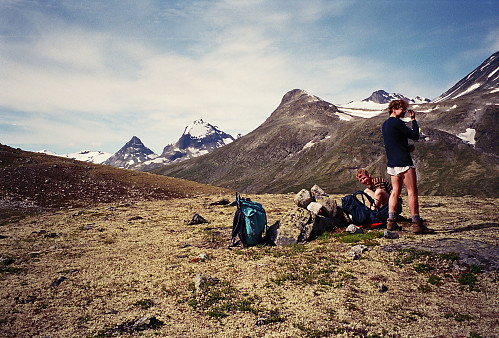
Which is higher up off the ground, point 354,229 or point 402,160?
point 402,160

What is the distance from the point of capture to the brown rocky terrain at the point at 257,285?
6.38m

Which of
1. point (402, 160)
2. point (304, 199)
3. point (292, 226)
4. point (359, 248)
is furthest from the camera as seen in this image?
point (304, 199)

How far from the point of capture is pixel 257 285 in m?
8.66

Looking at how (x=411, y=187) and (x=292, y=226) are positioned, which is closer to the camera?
(x=411, y=187)

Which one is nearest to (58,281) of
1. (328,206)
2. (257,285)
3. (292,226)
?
(257,285)

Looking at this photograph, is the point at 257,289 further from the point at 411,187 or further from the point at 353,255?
the point at 411,187

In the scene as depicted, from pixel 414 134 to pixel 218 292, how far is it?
31.1 feet

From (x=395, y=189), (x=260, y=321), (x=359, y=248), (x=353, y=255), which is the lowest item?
(x=260, y=321)

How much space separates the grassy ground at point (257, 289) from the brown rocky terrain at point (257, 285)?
0.11ft

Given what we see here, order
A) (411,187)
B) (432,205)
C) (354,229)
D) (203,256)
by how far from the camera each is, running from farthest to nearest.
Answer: (432,205)
(354,229)
(203,256)
(411,187)

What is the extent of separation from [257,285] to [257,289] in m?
0.27

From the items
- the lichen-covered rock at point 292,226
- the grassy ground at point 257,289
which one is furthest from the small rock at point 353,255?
the lichen-covered rock at point 292,226

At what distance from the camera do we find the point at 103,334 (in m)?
6.39

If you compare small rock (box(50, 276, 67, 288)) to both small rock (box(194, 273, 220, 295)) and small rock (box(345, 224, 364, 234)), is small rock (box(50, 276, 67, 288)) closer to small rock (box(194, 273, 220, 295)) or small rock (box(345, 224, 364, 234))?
small rock (box(194, 273, 220, 295))
